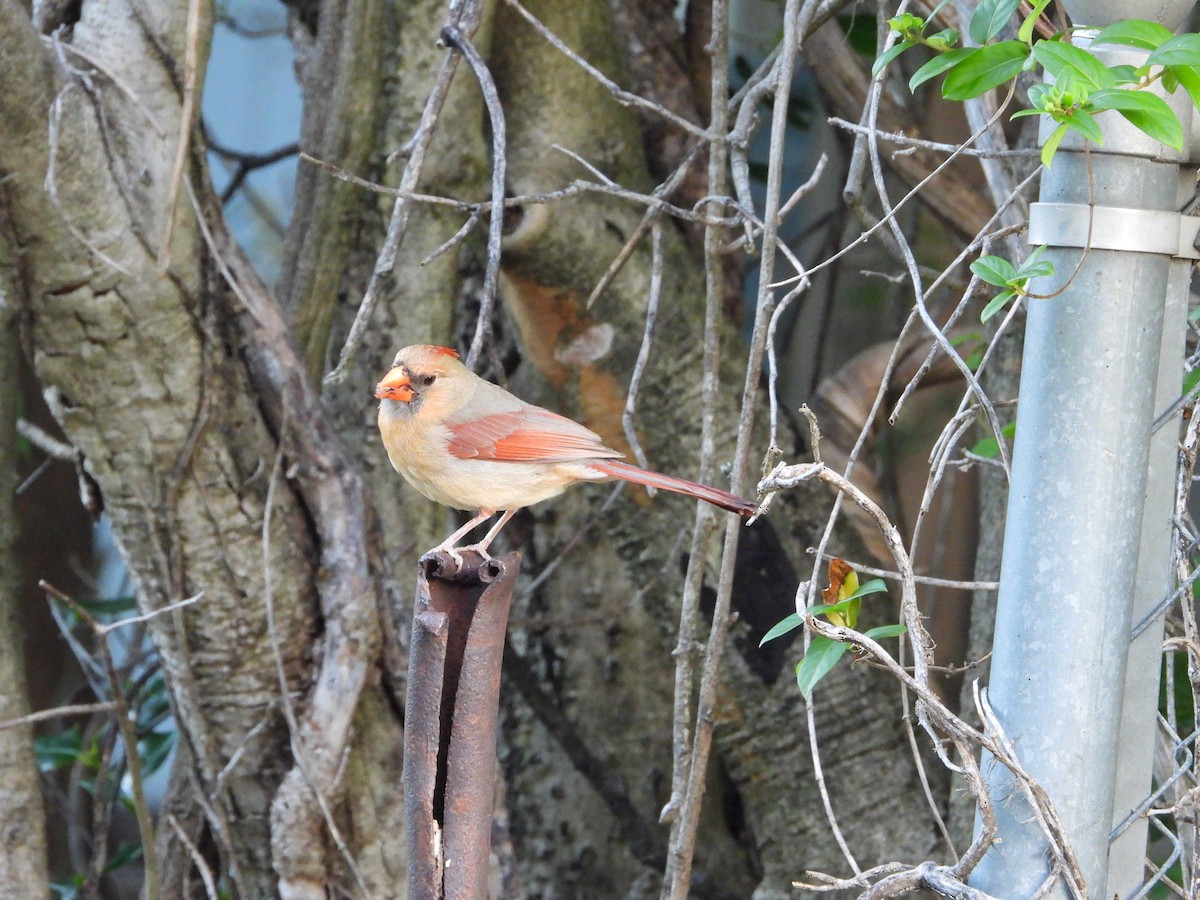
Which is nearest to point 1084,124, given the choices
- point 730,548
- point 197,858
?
point 730,548

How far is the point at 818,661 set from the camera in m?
1.20

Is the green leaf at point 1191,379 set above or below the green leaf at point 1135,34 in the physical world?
below

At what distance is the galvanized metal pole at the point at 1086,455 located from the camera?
3.40 feet

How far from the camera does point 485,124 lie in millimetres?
2766

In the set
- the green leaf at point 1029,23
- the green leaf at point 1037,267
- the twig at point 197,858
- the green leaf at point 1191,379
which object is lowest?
the twig at point 197,858

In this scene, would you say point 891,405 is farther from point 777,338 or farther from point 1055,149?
point 1055,149

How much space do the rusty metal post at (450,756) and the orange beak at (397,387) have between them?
54 cm

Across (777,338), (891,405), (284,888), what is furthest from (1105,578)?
(777,338)

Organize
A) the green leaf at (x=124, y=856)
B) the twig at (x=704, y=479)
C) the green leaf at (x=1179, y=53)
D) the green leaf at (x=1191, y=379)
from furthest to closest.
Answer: the green leaf at (x=124, y=856)
the twig at (x=704, y=479)
the green leaf at (x=1191, y=379)
the green leaf at (x=1179, y=53)

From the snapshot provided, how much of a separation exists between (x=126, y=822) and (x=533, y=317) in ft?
8.66

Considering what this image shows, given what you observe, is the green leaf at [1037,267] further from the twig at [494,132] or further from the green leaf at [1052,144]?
the twig at [494,132]

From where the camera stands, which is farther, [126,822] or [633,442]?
[126,822]

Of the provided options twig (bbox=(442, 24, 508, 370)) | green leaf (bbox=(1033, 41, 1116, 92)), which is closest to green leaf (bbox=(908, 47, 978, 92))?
green leaf (bbox=(1033, 41, 1116, 92))

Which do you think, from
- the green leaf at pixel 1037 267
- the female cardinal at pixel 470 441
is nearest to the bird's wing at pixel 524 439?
the female cardinal at pixel 470 441
